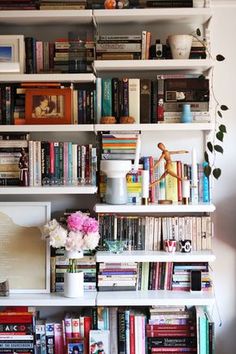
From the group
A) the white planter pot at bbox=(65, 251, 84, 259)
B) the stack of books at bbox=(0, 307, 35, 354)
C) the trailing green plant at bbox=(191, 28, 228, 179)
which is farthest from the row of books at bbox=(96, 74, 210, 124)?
the stack of books at bbox=(0, 307, 35, 354)

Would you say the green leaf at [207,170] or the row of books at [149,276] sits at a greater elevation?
the green leaf at [207,170]

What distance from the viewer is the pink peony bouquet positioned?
8.31 feet

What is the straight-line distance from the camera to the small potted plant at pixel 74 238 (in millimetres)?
2535

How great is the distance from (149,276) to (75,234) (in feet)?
1.56

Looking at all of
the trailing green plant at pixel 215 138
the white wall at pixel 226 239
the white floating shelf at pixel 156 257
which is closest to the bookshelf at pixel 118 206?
the white floating shelf at pixel 156 257

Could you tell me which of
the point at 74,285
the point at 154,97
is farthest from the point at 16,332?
A: the point at 154,97

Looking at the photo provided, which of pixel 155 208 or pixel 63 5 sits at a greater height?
pixel 63 5

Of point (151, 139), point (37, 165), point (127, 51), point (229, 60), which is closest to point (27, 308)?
point (37, 165)

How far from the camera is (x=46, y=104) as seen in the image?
8.77ft

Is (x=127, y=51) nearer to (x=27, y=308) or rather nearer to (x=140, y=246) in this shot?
(x=140, y=246)

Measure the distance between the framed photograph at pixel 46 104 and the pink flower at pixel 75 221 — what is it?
48cm

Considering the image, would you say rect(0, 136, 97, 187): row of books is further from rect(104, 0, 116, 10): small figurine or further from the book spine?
rect(104, 0, 116, 10): small figurine

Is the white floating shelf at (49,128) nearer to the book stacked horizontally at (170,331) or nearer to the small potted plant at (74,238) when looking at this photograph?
the small potted plant at (74,238)

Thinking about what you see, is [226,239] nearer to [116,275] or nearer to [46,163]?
[116,275]
